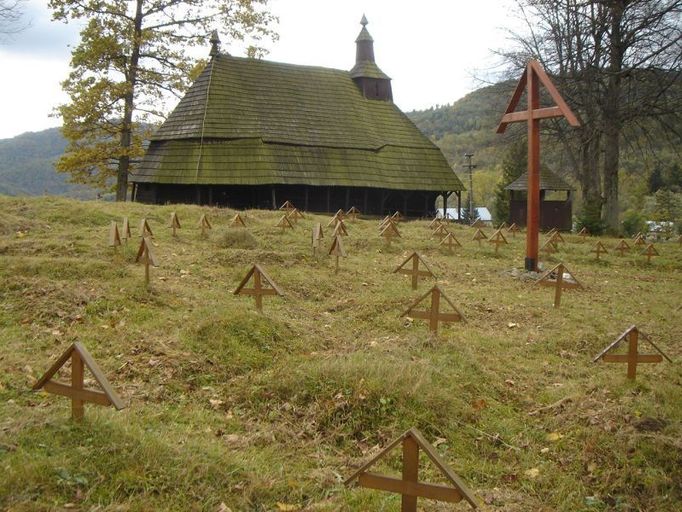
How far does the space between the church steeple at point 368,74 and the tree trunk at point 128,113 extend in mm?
11211

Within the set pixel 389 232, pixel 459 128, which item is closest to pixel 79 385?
pixel 389 232

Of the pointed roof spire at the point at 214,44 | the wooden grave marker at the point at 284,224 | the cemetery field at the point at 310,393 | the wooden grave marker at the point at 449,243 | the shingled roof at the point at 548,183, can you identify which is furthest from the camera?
the shingled roof at the point at 548,183

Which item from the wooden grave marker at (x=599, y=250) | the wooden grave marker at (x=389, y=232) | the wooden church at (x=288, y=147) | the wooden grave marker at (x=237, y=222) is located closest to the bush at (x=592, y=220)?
the wooden church at (x=288, y=147)

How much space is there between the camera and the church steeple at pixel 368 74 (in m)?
29.4

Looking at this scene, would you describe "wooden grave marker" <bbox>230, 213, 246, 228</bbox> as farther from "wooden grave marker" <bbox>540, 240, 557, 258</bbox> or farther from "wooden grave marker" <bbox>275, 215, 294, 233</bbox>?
"wooden grave marker" <bbox>540, 240, 557, 258</bbox>

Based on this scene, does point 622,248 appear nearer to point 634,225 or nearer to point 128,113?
point 128,113

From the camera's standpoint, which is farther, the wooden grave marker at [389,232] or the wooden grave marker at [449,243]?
the wooden grave marker at [449,243]

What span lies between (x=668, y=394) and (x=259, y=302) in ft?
15.0

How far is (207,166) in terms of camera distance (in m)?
21.7

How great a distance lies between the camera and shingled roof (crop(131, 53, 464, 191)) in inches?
869

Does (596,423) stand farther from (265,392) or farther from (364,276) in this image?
(364,276)

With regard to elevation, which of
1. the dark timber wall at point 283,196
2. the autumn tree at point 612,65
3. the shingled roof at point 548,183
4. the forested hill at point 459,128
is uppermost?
the forested hill at point 459,128

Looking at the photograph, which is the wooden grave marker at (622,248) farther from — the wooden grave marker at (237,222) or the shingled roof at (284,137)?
the wooden grave marker at (237,222)

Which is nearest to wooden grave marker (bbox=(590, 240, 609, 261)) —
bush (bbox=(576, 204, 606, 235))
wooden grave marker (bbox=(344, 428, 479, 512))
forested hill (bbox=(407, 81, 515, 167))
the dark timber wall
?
bush (bbox=(576, 204, 606, 235))
